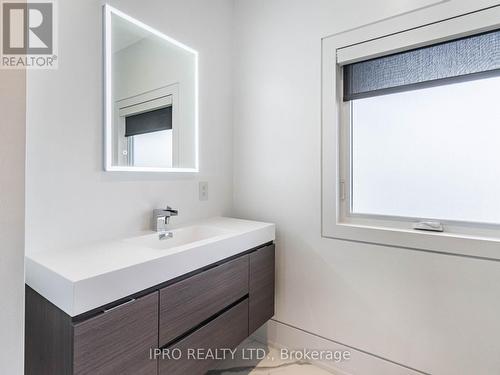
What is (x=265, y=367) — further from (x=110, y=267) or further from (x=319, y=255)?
(x=110, y=267)

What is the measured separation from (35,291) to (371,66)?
1879 mm

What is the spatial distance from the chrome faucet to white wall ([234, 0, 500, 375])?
25.4 inches

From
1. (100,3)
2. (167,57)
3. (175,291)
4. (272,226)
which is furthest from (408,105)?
(100,3)

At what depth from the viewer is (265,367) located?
5.54 feet

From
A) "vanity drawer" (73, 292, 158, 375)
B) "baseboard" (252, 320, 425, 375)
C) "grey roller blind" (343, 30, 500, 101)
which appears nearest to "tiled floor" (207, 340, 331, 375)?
"baseboard" (252, 320, 425, 375)

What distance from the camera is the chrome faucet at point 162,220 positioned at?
4.90ft

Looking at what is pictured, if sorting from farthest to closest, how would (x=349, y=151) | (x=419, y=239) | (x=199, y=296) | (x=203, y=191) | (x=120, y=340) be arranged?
(x=203, y=191) → (x=349, y=151) → (x=419, y=239) → (x=199, y=296) → (x=120, y=340)

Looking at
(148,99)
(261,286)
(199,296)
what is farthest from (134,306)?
(148,99)

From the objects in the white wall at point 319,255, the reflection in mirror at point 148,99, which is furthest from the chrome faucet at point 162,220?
the white wall at point 319,255

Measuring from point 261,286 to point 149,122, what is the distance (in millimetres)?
1160

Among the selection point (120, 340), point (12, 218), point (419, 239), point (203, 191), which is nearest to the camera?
point (12, 218)

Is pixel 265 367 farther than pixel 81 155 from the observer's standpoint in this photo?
Yes

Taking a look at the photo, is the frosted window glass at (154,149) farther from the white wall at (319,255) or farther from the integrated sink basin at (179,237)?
the white wall at (319,255)

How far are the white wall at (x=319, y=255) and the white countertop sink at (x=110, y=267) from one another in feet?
1.80
